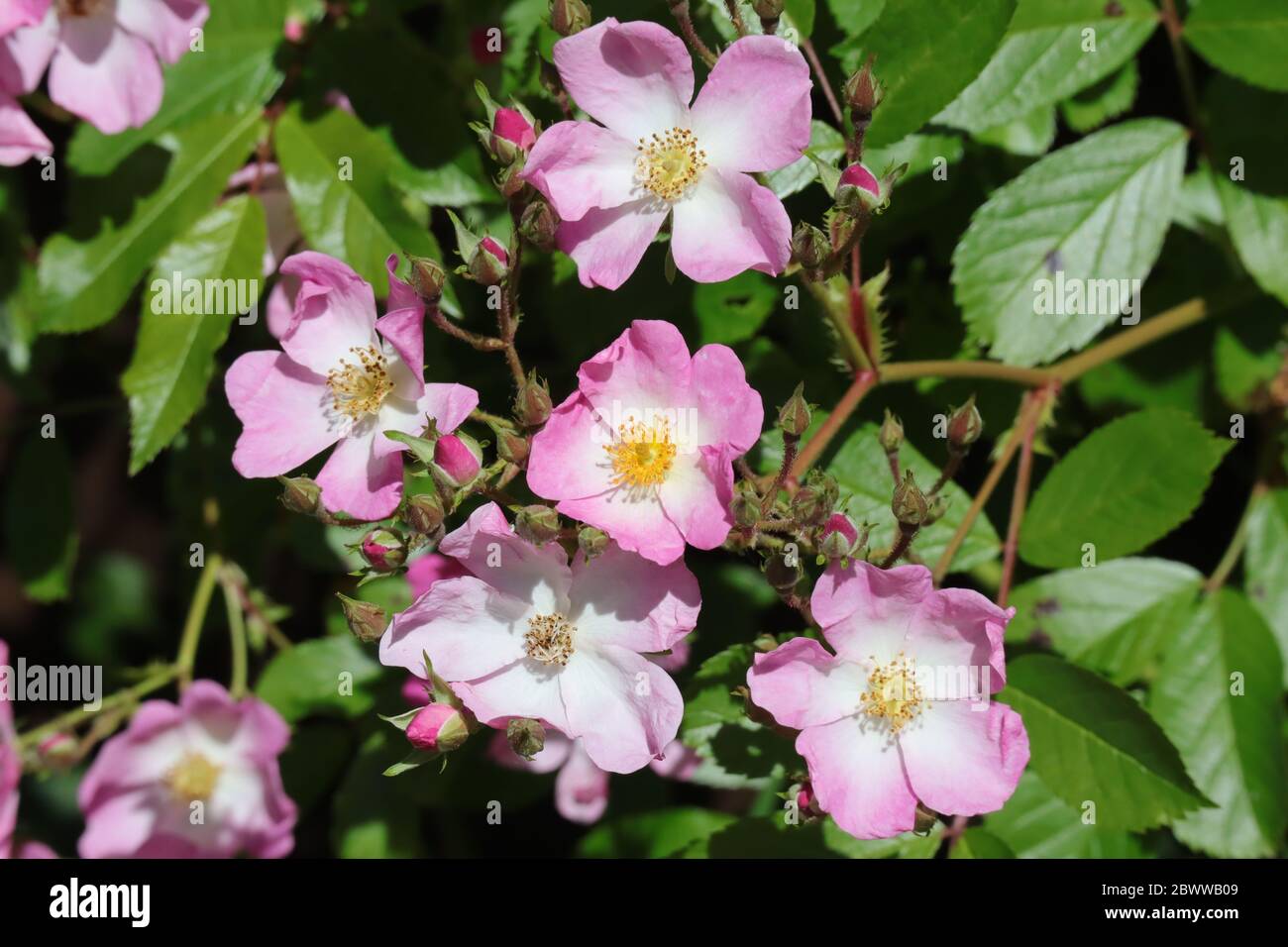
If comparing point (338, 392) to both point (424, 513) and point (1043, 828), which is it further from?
point (1043, 828)

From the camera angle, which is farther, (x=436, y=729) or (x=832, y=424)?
(x=832, y=424)

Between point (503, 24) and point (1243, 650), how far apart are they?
182 centimetres

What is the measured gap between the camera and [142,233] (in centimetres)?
243

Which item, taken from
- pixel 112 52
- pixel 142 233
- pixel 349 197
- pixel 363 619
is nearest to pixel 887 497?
pixel 363 619

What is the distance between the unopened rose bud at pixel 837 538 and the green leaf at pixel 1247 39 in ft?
3.88

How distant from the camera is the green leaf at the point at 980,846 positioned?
2143 mm

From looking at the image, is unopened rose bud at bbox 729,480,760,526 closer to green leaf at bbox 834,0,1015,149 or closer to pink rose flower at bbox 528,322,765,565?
pink rose flower at bbox 528,322,765,565

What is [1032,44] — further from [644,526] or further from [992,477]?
[644,526]

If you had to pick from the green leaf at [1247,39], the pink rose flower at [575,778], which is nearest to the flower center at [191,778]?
the pink rose flower at [575,778]

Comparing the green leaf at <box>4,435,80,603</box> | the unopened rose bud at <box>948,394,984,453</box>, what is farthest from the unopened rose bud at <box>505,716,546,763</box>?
the green leaf at <box>4,435,80,603</box>

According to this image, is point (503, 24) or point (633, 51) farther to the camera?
point (503, 24)

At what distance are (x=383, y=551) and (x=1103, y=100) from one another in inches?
66.4
